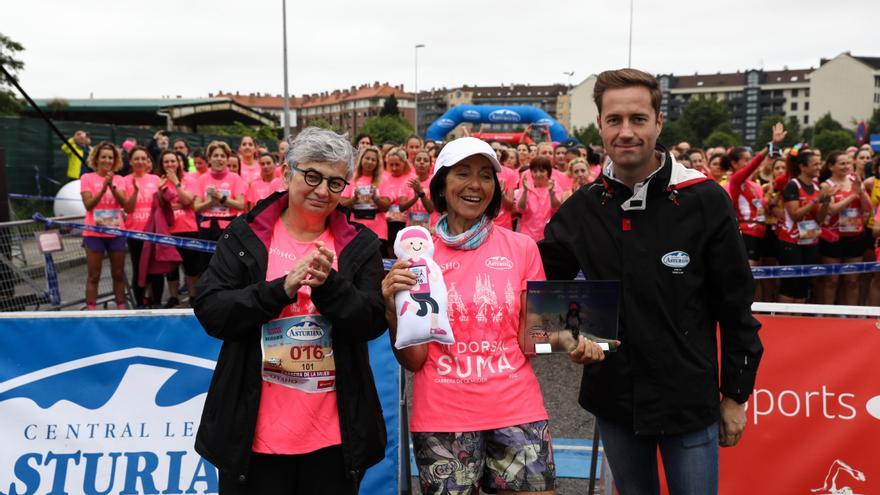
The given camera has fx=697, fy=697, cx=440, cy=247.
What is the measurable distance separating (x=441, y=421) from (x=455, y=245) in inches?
24.2

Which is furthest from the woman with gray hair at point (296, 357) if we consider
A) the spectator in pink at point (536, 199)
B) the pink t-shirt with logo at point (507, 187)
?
the spectator in pink at point (536, 199)

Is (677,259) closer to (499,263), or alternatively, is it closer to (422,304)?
(499,263)

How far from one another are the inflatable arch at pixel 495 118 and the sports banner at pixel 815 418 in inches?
1113

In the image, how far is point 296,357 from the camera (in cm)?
233

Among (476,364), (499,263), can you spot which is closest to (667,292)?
(499,263)

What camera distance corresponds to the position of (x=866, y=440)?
3.65 metres

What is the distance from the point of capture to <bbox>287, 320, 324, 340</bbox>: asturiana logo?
233 centimetres

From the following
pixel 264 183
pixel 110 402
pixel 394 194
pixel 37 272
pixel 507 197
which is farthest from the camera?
pixel 264 183

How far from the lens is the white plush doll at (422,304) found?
7.29 ft

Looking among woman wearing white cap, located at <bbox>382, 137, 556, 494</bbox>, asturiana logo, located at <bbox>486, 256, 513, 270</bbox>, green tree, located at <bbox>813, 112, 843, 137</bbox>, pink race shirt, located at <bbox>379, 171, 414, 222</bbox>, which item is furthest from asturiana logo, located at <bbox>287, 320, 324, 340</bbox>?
green tree, located at <bbox>813, 112, 843, 137</bbox>

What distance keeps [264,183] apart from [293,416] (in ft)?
24.8

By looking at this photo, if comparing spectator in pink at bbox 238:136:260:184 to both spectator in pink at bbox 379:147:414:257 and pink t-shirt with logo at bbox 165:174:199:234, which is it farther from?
spectator in pink at bbox 379:147:414:257

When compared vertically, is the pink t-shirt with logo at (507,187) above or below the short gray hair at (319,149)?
below

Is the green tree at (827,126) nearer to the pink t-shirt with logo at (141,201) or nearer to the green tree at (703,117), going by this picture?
the green tree at (703,117)
